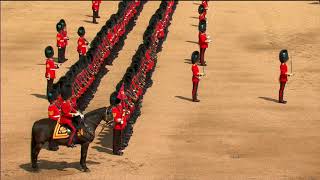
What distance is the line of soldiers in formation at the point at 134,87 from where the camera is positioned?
23.6m

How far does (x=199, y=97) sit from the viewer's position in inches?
1143

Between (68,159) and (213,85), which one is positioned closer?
(68,159)

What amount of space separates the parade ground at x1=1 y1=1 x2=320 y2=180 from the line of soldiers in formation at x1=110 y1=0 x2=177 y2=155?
0.96 feet

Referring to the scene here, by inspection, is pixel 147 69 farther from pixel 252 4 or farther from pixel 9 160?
pixel 252 4

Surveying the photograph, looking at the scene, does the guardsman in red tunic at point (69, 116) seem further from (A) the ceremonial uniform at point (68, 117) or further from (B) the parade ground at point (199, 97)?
(B) the parade ground at point (199, 97)

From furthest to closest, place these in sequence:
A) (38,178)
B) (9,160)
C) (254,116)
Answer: (254,116), (9,160), (38,178)

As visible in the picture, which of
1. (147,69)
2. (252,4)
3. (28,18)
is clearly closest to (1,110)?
(147,69)

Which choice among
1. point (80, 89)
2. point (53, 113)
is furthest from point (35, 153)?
point (80, 89)

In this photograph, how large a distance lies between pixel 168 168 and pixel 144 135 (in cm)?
269

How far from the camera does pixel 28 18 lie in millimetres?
41062

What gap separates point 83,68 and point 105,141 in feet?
13.7

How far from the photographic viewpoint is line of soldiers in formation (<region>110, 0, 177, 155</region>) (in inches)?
930

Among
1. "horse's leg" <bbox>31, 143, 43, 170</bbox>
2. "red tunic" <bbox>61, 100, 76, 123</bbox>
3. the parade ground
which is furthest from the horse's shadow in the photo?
"red tunic" <bbox>61, 100, 76, 123</bbox>

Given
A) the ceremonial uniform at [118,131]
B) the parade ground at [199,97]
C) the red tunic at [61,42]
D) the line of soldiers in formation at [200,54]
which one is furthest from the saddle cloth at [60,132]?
the red tunic at [61,42]
